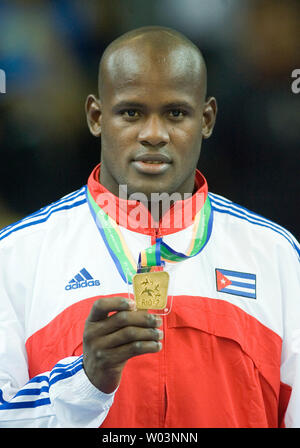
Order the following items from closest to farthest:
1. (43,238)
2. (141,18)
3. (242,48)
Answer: (43,238)
(141,18)
(242,48)

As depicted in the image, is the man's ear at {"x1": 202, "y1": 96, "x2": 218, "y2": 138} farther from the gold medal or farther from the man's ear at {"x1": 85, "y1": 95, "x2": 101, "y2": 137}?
the gold medal

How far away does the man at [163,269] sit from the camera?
205 centimetres

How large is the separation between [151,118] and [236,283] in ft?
2.00

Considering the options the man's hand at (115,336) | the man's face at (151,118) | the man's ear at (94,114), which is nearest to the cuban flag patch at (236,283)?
the man's face at (151,118)

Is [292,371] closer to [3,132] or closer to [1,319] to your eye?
[1,319]

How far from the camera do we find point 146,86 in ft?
6.77

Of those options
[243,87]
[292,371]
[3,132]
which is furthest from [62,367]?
[243,87]

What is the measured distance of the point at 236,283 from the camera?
2180 millimetres

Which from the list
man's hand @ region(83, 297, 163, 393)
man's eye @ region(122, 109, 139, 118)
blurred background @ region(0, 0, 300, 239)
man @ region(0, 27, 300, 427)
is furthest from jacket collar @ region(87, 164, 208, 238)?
blurred background @ region(0, 0, 300, 239)

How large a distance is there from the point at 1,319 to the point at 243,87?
1.51m

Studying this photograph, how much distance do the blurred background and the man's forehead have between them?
2.05 feet

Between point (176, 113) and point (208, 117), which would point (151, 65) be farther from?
point (208, 117)

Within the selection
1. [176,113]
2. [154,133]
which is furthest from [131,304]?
[176,113]

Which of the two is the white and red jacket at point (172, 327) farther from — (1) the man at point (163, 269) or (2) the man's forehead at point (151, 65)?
(2) the man's forehead at point (151, 65)
